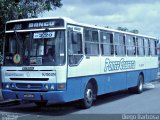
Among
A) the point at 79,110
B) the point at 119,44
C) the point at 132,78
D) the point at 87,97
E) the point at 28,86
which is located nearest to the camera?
the point at 28,86

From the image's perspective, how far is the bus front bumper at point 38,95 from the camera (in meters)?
11.5

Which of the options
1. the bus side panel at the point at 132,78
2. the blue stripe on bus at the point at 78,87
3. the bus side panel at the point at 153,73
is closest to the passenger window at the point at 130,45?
the bus side panel at the point at 132,78

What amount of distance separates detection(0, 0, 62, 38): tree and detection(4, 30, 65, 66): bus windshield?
5.69ft

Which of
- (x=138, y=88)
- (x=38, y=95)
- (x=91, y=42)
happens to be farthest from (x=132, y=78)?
(x=38, y=95)

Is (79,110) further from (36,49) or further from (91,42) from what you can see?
(36,49)

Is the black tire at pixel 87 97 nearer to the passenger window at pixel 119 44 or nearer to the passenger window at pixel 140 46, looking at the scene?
the passenger window at pixel 119 44

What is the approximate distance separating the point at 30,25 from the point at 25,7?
277 cm

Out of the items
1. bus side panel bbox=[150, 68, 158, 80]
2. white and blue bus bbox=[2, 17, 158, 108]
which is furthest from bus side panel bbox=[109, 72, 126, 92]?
bus side panel bbox=[150, 68, 158, 80]

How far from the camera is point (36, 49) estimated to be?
12.0 metres

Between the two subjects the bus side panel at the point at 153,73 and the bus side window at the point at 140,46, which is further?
the bus side panel at the point at 153,73

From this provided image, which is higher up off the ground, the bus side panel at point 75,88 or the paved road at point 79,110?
the bus side panel at point 75,88

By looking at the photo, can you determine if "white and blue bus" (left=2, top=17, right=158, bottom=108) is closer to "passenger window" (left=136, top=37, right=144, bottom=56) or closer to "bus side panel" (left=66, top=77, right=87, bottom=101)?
"bus side panel" (left=66, top=77, right=87, bottom=101)

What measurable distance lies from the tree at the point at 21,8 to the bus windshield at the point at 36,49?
1.73m

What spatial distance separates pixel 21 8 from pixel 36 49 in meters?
3.17
